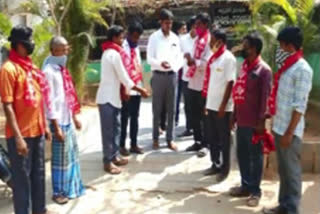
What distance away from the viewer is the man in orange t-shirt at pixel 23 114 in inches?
153

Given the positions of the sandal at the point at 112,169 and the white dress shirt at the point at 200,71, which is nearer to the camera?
the sandal at the point at 112,169

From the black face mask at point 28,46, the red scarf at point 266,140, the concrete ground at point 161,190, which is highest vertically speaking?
the black face mask at point 28,46

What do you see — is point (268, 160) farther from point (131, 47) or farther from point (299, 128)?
point (131, 47)

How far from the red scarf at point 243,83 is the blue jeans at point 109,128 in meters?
1.56

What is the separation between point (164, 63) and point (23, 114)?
261cm

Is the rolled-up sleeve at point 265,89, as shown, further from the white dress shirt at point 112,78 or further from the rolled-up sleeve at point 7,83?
the rolled-up sleeve at point 7,83

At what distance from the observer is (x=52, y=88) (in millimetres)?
4566

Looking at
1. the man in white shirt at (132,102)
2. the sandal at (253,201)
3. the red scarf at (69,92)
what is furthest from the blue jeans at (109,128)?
the sandal at (253,201)

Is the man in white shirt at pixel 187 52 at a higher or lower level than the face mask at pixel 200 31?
lower

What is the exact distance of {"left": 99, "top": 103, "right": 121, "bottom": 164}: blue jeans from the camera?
18.0ft

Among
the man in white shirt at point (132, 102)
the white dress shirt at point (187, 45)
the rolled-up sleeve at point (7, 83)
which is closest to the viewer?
the rolled-up sleeve at point (7, 83)

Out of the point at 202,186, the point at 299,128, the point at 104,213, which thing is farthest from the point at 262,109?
the point at 104,213

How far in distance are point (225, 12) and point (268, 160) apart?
23.0 ft

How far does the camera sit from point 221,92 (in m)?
5.20
